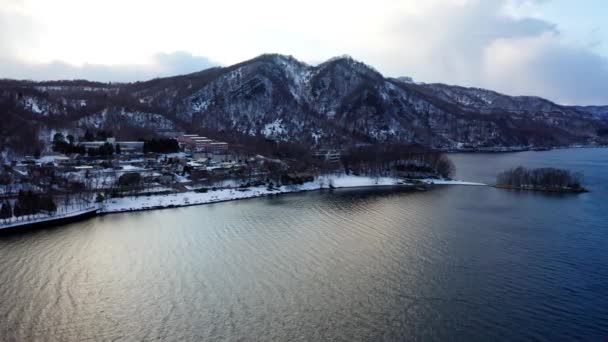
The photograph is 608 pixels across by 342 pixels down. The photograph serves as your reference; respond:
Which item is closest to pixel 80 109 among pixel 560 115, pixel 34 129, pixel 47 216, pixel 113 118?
pixel 113 118

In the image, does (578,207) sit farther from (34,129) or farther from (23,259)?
(34,129)

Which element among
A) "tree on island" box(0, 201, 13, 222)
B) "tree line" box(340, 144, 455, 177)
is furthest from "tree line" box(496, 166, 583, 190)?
"tree on island" box(0, 201, 13, 222)

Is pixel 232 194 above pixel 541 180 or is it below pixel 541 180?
below

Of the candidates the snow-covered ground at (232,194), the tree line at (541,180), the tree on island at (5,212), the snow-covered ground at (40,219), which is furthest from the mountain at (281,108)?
the tree line at (541,180)

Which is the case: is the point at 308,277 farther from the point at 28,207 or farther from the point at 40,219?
the point at 28,207

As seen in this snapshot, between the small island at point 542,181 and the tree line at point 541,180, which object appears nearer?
the small island at point 542,181

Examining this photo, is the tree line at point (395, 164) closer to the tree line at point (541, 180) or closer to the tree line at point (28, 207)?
the tree line at point (541, 180)

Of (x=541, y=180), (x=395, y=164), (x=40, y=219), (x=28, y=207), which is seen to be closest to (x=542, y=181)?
(x=541, y=180)
